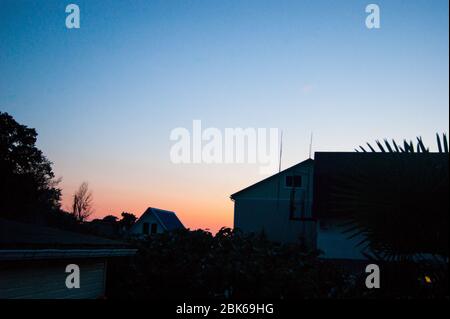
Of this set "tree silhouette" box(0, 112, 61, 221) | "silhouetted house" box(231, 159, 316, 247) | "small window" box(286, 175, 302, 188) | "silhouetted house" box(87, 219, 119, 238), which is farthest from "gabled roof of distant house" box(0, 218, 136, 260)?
"tree silhouette" box(0, 112, 61, 221)

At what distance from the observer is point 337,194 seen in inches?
175

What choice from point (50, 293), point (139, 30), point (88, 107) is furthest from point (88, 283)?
point (139, 30)

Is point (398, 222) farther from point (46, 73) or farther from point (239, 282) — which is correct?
point (46, 73)

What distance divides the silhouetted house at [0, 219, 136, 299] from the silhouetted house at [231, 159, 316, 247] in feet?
62.8

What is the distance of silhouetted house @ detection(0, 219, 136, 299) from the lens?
17.7 feet

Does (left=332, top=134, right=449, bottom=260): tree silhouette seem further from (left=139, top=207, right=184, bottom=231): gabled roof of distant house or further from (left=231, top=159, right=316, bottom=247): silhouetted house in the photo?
(left=139, top=207, right=184, bottom=231): gabled roof of distant house

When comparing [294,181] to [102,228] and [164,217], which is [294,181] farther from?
[102,228]

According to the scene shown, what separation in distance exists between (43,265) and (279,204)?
21.7m

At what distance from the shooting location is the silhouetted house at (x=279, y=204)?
2592 centimetres

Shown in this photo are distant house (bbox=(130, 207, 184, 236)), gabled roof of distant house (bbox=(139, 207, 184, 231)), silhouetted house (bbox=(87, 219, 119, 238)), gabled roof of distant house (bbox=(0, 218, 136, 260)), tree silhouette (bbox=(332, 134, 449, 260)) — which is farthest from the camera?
gabled roof of distant house (bbox=(139, 207, 184, 231))

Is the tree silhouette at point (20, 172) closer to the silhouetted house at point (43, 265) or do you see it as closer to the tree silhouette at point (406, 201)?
the silhouetted house at point (43, 265)

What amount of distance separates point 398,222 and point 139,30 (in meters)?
6.99

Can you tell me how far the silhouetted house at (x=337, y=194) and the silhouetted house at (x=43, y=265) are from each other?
456 centimetres

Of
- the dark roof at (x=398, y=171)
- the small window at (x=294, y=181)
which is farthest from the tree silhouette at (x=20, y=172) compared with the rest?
the dark roof at (x=398, y=171)
